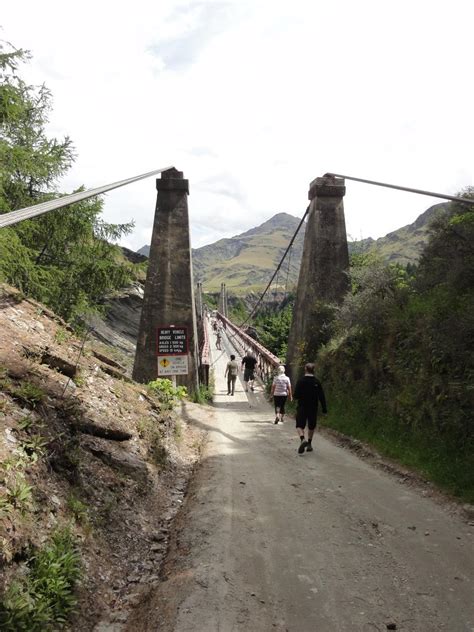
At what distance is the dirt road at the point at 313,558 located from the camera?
2.96m

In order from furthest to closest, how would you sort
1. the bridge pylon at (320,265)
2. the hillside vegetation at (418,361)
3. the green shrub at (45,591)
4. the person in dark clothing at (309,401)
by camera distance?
the bridge pylon at (320,265)
the person in dark clothing at (309,401)
the hillside vegetation at (418,361)
the green shrub at (45,591)

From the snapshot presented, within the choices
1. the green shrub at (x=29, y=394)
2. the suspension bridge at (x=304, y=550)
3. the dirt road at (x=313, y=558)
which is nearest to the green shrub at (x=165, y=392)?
the suspension bridge at (x=304, y=550)

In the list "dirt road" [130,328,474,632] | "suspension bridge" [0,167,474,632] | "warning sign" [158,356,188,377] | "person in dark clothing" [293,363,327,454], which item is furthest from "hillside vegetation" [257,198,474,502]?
"warning sign" [158,356,188,377]

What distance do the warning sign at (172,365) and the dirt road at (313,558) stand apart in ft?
17.3

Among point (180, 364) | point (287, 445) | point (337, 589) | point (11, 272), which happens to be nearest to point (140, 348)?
point (180, 364)

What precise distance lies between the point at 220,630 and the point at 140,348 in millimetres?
11671

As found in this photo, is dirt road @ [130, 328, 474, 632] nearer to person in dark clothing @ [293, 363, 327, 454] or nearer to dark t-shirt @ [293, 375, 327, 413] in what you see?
person in dark clothing @ [293, 363, 327, 454]

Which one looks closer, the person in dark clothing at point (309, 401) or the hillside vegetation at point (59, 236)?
the person in dark clothing at point (309, 401)

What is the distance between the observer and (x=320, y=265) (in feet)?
48.3

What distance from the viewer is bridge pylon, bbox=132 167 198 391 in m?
14.0

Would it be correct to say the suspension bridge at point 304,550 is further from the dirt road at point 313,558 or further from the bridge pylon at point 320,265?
the bridge pylon at point 320,265

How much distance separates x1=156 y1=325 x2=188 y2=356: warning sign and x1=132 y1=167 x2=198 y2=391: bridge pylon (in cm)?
222

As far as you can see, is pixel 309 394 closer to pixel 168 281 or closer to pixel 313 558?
pixel 313 558

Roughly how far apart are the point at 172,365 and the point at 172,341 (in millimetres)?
678
